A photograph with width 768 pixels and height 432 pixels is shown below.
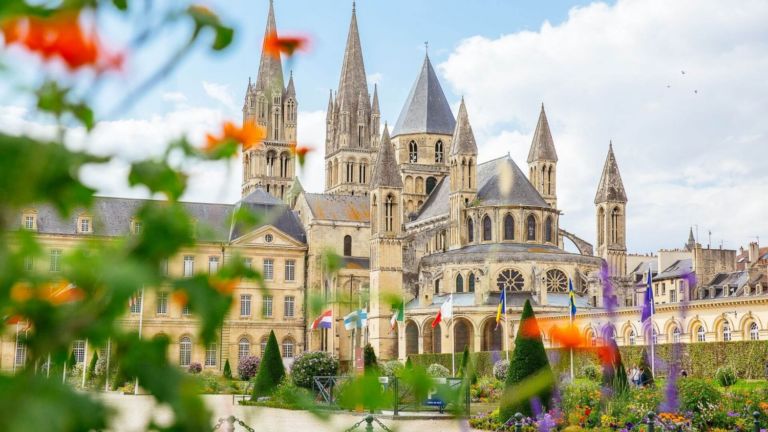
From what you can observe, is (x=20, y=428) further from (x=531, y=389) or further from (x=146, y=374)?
(x=531, y=389)

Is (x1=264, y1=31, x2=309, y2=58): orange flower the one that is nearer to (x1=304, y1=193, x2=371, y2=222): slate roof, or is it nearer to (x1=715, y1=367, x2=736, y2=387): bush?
(x1=715, y1=367, x2=736, y2=387): bush

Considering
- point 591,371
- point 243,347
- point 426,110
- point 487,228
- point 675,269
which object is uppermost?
point 426,110

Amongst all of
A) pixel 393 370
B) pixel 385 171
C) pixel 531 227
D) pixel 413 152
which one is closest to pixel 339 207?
pixel 385 171

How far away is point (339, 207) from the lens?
69250 mm

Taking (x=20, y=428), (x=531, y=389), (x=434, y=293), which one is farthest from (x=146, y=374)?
(x=434, y=293)

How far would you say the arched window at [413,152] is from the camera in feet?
265

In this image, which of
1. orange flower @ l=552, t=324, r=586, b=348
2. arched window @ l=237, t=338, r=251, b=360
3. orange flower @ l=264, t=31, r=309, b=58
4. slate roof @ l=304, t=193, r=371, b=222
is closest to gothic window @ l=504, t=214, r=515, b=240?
slate roof @ l=304, t=193, r=371, b=222

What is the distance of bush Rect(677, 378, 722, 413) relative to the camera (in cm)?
1859

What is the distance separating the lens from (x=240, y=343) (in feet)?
206

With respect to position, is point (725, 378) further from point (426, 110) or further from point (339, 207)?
point (426, 110)

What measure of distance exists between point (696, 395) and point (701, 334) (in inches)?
1278

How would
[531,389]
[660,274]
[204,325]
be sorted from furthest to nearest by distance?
[660,274] < [531,389] < [204,325]

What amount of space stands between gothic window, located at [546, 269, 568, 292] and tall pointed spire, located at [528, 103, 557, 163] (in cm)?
1222

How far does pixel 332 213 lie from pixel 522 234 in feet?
41.1
